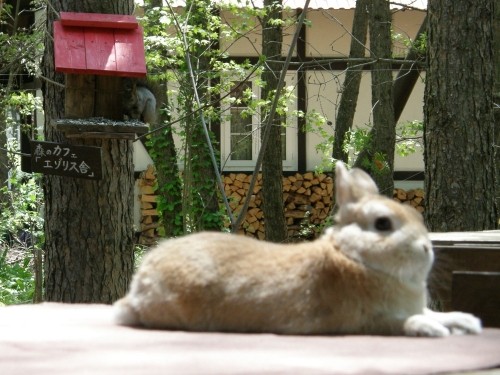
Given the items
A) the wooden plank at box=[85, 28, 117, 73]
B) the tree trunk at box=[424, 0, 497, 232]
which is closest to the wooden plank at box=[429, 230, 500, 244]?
the tree trunk at box=[424, 0, 497, 232]

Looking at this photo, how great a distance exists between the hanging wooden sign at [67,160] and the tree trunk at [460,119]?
8.11 ft

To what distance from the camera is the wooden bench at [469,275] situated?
3.11 metres

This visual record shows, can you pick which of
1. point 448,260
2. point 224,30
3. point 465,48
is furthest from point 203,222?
point 448,260

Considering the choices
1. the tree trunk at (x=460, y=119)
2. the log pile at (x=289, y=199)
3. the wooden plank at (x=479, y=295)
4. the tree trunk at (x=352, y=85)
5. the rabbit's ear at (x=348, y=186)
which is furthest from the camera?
the log pile at (x=289, y=199)

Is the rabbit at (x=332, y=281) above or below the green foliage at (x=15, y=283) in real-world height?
above

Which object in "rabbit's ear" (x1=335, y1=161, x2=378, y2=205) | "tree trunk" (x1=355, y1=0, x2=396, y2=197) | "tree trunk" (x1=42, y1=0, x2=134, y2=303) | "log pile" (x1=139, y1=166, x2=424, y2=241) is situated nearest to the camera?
"rabbit's ear" (x1=335, y1=161, x2=378, y2=205)

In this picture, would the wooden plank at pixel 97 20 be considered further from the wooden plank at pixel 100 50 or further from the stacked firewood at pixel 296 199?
the stacked firewood at pixel 296 199

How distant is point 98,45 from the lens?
20.0 feet

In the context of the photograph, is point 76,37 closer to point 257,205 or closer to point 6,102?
point 6,102

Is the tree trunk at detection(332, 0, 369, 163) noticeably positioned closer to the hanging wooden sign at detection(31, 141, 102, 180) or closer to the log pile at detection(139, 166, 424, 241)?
the log pile at detection(139, 166, 424, 241)

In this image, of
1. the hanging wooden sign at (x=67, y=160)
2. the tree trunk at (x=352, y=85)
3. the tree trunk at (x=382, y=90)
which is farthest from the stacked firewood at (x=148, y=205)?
the hanging wooden sign at (x=67, y=160)

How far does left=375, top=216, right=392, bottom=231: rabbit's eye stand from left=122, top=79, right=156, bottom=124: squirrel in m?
3.78

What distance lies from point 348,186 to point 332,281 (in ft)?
0.92

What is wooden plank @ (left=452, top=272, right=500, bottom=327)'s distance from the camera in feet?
10.1
